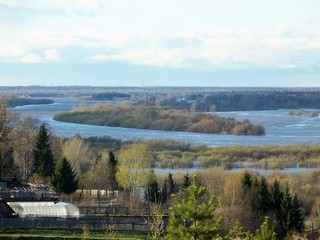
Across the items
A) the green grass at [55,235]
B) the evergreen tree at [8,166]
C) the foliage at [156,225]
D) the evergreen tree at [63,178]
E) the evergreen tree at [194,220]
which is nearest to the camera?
the evergreen tree at [194,220]

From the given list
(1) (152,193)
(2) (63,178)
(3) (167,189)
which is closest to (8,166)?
(2) (63,178)

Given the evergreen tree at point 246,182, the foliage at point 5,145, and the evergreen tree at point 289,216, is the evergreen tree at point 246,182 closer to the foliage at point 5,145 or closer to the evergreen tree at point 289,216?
the evergreen tree at point 289,216

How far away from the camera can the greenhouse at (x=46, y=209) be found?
96.9ft

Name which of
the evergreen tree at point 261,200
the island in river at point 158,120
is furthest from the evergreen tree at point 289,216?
the island in river at point 158,120

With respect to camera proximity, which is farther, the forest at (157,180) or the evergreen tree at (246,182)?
the evergreen tree at (246,182)

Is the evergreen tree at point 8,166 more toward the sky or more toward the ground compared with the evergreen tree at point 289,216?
more toward the sky

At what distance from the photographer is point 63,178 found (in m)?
35.3

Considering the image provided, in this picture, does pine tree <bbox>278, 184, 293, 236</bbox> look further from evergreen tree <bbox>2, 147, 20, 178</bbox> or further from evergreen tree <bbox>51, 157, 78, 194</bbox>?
evergreen tree <bbox>2, 147, 20, 178</bbox>

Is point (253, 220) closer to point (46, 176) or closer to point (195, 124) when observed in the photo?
point (46, 176)

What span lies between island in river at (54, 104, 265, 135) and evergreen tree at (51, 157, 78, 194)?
2147 inches

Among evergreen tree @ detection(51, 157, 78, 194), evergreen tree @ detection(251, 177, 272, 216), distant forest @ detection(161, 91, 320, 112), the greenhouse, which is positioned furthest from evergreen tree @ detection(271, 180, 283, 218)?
distant forest @ detection(161, 91, 320, 112)

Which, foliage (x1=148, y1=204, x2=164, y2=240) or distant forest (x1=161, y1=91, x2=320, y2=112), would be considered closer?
Answer: foliage (x1=148, y1=204, x2=164, y2=240)

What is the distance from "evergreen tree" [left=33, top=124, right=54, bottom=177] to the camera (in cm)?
3962

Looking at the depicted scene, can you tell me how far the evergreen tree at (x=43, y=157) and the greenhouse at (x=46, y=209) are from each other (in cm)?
925
